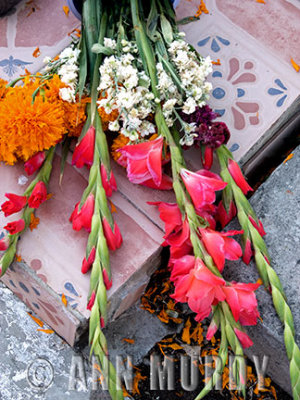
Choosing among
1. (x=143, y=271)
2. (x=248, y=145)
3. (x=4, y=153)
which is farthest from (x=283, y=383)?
(x=4, y=153)

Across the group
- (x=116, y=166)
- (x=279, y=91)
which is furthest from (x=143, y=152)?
(x=279, y=91)

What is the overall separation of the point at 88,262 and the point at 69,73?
38cm

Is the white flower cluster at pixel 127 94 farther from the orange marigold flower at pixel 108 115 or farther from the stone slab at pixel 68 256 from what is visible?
the stone slab at pixel 68 256

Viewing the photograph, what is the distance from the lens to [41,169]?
3.84 feet

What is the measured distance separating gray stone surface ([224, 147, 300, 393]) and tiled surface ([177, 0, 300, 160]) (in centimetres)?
11

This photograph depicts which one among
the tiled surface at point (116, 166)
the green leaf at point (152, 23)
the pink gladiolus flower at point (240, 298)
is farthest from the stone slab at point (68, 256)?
the green leaf at point (152, 23)

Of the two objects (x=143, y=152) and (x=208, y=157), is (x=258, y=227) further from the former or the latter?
(x=143, y=152)

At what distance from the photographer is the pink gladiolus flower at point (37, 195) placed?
1.10m

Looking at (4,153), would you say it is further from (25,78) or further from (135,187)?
(135,187)

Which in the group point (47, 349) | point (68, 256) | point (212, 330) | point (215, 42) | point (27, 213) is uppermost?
point (215, 42)

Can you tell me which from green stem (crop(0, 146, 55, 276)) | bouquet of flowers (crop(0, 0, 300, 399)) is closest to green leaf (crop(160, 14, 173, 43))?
bouquet of flowers (crop(0, 0, 300, 399))

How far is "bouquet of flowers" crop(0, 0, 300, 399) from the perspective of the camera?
3.25ft

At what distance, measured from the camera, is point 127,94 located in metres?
1.03

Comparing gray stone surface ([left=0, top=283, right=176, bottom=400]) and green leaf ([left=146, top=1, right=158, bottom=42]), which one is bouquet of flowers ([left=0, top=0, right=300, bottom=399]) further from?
gray stone surface ([left=0, top=283, right=176, bottom=400])
